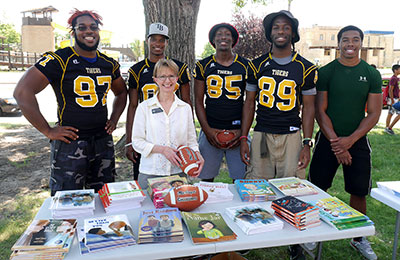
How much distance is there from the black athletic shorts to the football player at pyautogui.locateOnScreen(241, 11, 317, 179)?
267mm

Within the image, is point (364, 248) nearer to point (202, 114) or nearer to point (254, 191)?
point (254, 191)

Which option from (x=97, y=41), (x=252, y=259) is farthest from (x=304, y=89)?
(x=97, y=41)

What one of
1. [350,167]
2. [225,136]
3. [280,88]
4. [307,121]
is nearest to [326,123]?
[307,121]

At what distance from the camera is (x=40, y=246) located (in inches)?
64.0

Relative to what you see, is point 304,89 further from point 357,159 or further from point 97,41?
point 97,41

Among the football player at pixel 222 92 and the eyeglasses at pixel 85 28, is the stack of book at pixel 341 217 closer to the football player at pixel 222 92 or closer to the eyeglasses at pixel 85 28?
the football player at pixel 222 92

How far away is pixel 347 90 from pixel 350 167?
76cm

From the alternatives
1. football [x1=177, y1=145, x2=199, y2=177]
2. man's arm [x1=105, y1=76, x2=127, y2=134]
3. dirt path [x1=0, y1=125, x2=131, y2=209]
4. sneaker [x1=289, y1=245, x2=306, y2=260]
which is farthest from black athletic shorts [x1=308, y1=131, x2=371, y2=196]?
dirt path [x1=0, y1=125, x2=131, y2=209]

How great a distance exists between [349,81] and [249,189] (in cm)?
151

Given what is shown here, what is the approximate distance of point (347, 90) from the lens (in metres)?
2.99

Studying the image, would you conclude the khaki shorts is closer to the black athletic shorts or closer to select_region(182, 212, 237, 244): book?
the black athletic shorts

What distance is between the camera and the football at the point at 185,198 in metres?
2.10

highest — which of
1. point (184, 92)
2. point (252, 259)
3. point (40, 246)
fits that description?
point (184, 92)

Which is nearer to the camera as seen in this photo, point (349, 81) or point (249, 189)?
point (249, 189)
